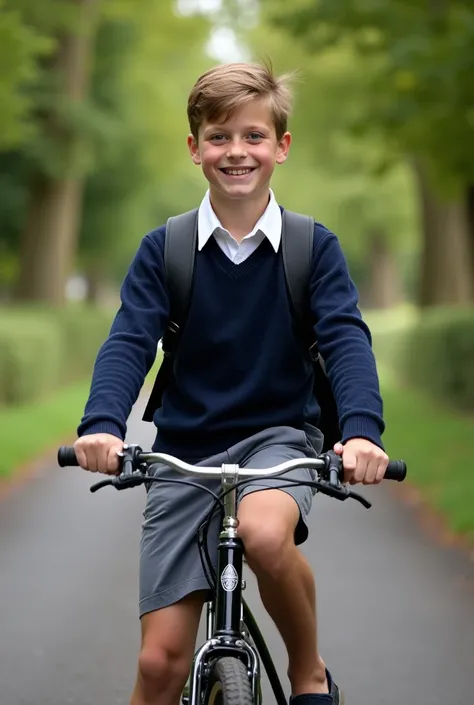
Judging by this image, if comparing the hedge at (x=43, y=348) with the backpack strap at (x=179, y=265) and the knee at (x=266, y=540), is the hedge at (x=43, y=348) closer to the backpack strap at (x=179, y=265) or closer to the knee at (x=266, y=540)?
the backpack strap at (x=179, y=265)

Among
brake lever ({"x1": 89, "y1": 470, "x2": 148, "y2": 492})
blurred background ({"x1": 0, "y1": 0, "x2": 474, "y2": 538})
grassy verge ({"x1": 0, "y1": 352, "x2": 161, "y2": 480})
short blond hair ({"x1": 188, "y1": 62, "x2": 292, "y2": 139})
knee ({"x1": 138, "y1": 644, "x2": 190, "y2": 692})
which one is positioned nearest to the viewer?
brake lever ({"x1": 89, "y1": 470, "x2": 148, "y2": 492})

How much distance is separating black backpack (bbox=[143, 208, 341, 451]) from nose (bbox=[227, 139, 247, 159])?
0.24m

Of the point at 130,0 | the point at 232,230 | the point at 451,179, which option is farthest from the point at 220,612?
the point at 130,0

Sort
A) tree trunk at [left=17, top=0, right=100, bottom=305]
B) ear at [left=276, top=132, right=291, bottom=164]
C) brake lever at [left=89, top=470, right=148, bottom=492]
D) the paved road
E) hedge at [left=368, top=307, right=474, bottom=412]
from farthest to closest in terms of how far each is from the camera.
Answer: tree trunk at [left=17, top=0, right=100, bottom=305], hedge at [left=368, top=307, right=474, bottom=412], the paved road, ear at [left=276, top=132, right=291, bottom=164], brake lever at [left=89, top=470, right=148, bottom=492]

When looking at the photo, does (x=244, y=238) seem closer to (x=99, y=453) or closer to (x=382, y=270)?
(x=99, y=453)

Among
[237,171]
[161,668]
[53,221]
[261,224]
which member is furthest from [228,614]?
[53,221]

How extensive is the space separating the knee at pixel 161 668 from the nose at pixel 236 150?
48.7 inches

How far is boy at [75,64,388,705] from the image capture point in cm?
358

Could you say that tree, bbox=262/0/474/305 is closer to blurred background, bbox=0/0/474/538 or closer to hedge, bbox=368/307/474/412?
blurred background, bbox=0/0/474/538

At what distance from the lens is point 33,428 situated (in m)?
16.8

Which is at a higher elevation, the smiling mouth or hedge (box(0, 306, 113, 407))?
hedge (box(0, 306, 113, 407))

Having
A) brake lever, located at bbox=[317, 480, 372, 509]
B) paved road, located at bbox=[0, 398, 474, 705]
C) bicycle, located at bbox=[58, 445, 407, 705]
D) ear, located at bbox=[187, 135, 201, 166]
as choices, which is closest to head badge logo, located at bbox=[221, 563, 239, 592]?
bicycle, located at bbox=[58, 445, 407, 705]

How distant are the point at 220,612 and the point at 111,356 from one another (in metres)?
0.73

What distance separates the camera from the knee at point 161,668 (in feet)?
11.6
